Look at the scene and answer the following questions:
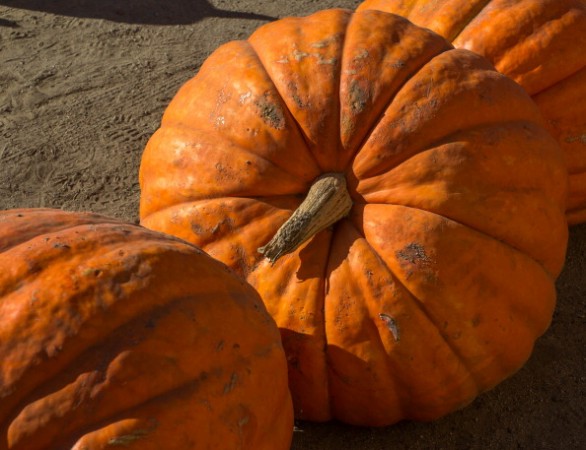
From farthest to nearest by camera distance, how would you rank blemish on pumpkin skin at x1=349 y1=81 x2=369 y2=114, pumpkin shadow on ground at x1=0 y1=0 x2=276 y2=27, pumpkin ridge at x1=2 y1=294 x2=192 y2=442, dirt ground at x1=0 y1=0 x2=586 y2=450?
pumpkin shadow on ground at x1=0 y1=0 x2=276 y2=27 → dirt ground at x1=0 y1=0 x2=586 y2=450 → blemish on pumpkin skin at x1=349 y1=81 x2=369 y2=114 → pumpkin ridge at x1=2 y1=294 x2=192 y2=442

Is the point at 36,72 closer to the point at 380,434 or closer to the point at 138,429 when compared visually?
the point at 380,434

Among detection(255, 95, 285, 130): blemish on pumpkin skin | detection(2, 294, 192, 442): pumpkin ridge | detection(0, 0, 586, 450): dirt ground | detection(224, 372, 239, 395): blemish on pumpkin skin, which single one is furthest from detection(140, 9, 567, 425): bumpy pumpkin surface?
detection(2, 294, 192, 442): pumpkin ridge

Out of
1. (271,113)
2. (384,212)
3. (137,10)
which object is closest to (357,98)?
(271,113)

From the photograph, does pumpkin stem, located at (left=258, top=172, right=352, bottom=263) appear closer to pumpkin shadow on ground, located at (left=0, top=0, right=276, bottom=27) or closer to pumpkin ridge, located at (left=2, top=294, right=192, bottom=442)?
pumpkin ridge, located at (left=2, top=294, right=192, bottom=442)

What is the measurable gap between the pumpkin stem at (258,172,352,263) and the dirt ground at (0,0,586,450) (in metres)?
0.68

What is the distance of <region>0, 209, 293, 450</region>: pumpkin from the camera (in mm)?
1815

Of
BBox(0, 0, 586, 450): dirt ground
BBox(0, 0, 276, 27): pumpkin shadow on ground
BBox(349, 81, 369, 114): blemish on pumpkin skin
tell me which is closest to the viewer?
BBox(349, 81, 369, 114): blemish on pumpkin skin

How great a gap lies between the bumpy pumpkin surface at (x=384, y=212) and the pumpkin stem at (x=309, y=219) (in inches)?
3.3

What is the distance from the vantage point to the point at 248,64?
2771mm

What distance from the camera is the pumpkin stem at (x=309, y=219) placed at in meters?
2.42

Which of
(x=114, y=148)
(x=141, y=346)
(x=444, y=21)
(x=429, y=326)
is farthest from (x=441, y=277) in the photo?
(x=114, y=148)

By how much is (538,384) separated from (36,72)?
11.3 ft

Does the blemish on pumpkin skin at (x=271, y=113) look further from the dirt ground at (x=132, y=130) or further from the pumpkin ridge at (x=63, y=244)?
the dirt ground at (x=132, y=130)

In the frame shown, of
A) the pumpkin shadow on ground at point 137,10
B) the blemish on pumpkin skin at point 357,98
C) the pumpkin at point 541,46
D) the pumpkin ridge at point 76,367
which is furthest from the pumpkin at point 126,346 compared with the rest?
the pumpkin shadow on ground at point 137,10
